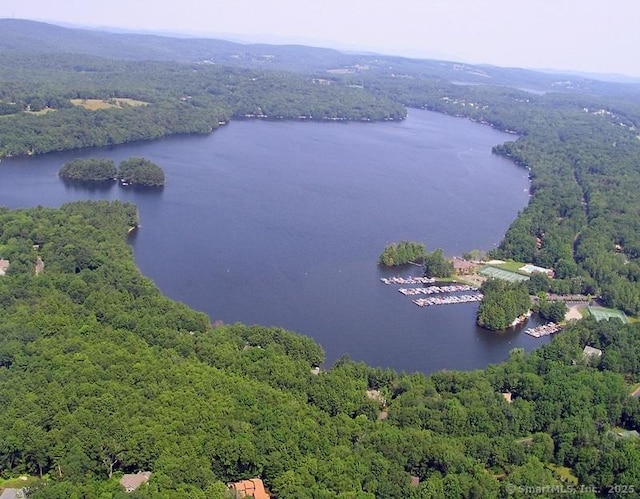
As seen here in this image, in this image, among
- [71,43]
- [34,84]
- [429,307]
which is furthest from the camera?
[71,43]

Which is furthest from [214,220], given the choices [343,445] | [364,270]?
[343,445]

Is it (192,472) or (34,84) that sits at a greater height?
(34,84)

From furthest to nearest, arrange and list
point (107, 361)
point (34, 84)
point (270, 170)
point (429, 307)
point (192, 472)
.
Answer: point (34, 84)
point (270, 170)
point (429, 307)
point (107, 361)
point (192, 472)

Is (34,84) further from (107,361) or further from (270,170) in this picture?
(107,361)

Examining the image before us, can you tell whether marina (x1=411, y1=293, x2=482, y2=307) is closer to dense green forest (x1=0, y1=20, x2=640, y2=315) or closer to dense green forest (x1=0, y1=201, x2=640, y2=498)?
dense green forest (x1=0, y1=20, x2=640, y2=315)

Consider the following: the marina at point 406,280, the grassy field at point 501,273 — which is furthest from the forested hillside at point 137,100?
the grassy field at point 501,273

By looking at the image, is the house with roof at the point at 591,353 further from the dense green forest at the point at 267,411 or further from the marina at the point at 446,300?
the marina at the point at 446,300

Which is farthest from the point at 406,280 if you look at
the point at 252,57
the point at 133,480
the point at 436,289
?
the point at 252,57

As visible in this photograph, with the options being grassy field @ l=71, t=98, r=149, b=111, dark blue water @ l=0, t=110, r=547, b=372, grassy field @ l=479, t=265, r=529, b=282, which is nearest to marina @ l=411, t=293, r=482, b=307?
dark blue water @ l=0, t=110, r=547, b=372
